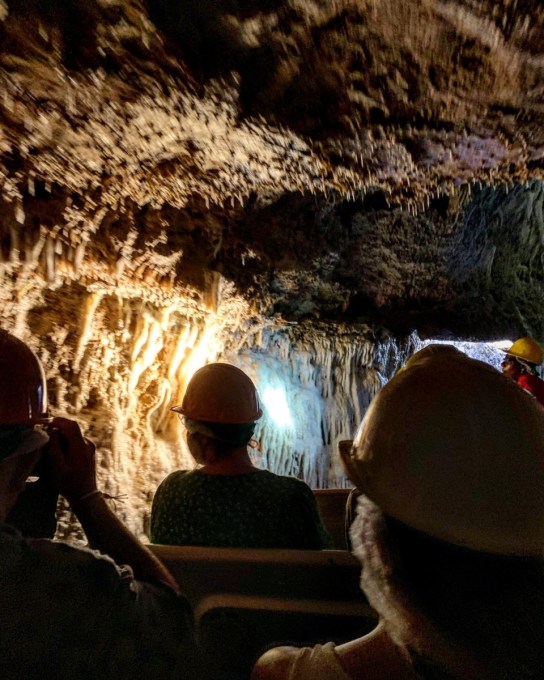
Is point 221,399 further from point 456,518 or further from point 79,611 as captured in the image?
point 456,518

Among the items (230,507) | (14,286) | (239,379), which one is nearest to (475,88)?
(239,379)

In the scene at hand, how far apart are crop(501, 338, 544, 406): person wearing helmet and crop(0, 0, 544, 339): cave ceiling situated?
1.84m

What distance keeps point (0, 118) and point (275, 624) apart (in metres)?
2.27

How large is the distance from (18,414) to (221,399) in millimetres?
1009

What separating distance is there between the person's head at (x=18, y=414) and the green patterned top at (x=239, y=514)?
0.65 m

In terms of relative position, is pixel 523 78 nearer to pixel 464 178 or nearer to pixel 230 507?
pixel 464 178

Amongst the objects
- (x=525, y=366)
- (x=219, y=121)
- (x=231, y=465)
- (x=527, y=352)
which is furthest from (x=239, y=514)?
(x=527, y=352)

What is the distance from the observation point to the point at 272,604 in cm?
125

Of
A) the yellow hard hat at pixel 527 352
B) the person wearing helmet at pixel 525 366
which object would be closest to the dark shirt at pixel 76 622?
the person wearing helmet at pixel 525 366

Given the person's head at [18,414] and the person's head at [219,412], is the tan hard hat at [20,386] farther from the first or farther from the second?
the person's head at [219,412]

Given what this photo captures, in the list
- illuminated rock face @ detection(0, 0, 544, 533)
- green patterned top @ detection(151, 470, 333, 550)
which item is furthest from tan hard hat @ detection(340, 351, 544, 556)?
illuminated rock face @ detection(0, 0, 544, 533)

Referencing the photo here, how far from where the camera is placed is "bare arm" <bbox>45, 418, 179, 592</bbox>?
1.08 meters

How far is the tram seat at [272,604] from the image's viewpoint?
1248 mm

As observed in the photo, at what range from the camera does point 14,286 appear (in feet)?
9.46
